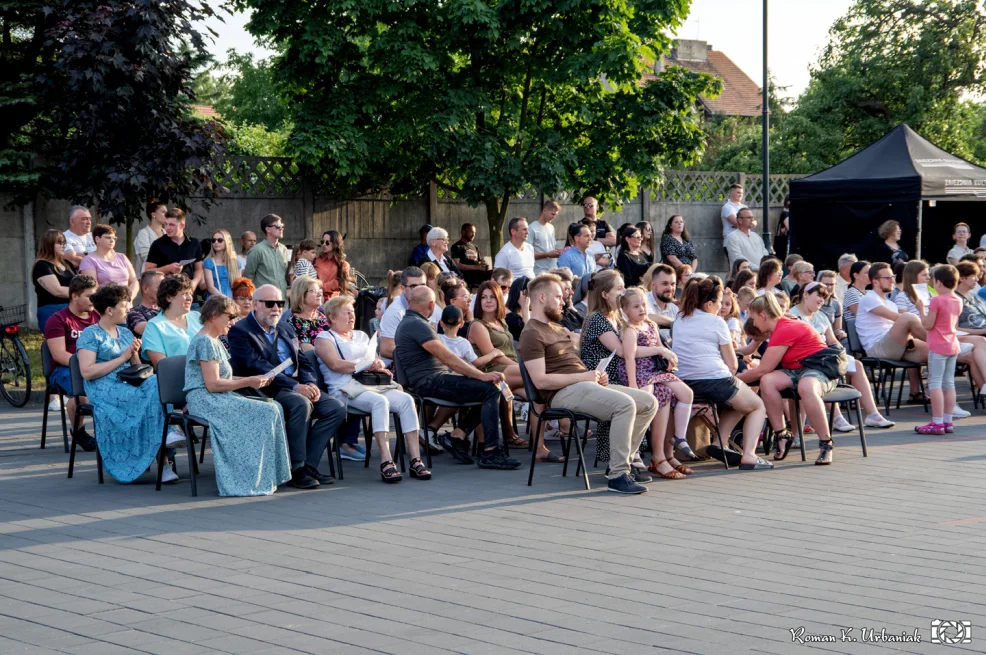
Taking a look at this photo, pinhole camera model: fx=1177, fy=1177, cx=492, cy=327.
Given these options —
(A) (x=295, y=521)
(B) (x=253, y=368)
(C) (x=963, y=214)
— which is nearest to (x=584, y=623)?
(A) (x=295, y=521)

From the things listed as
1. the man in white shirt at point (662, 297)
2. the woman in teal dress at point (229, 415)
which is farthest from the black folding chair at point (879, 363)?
the woman in teal dress at point (229, 415)

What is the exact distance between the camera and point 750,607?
558cm

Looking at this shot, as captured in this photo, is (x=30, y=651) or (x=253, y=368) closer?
(x=30, y=651)

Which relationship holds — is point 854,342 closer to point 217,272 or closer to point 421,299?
point 421,299

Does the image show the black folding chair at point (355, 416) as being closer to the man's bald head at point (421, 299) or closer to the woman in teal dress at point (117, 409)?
the man's bald head at point (421, 299)

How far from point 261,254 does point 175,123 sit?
9.43ft

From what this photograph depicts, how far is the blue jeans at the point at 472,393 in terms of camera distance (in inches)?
372

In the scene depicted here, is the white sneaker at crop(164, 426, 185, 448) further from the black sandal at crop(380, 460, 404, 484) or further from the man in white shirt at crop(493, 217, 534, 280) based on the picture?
the man in white shirt at crop(493, 217, 534, 280)

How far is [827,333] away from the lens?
11094 mm

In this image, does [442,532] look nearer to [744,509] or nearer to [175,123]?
[744,509]

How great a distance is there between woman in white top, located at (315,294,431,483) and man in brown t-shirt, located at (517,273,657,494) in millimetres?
1053

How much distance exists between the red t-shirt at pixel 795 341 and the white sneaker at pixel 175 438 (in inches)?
195

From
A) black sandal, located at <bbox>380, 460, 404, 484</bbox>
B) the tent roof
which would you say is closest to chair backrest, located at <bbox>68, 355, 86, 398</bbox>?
black sandal, located at <bbox>380, 460, 404, 484</bbox>

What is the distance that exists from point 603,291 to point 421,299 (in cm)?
150
